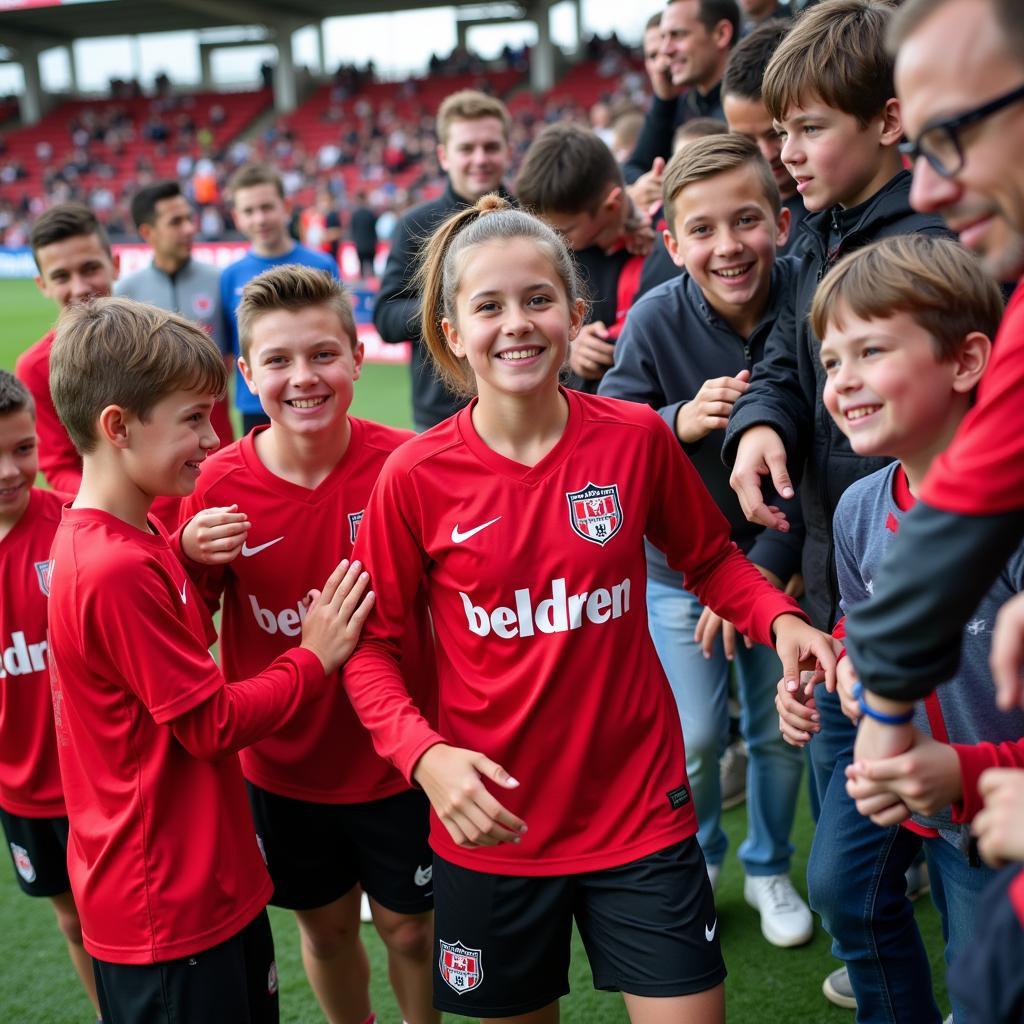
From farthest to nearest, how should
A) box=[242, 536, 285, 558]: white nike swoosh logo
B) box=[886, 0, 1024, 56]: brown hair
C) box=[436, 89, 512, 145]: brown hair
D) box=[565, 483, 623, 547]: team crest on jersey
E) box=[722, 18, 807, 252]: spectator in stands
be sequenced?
box=[436, 89, 512, 145]: brown hair → box=[722, 18, 807, 252]: spectator in stands → box=[242, 536, 285, 558]: white nike swoosh logo → box=[565, 483, 623, 547]: team crest on jersey → box=[886, 0, 1024, 56]: brown hair

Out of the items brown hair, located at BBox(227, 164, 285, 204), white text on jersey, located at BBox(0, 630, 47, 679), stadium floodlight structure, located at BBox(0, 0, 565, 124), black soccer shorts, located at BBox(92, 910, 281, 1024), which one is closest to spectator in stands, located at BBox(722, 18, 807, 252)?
white text on jersey, located at BBox(0, 630, 47, 679)

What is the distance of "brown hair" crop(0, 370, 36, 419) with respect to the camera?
292cm

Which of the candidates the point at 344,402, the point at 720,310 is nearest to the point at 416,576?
the point at 344,402

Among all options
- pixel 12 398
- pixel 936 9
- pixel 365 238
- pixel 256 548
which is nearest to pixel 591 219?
pixel 256 548

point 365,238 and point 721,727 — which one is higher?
point 365,238

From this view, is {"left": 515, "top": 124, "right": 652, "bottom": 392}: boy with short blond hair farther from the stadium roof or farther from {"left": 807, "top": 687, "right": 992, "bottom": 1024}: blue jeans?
the stadium roof

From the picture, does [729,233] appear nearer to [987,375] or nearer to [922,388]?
[922,388]

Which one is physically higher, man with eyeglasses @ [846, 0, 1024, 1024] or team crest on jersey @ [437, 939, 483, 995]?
man with eyeglasses @ [846, 0, 1024, 1024]

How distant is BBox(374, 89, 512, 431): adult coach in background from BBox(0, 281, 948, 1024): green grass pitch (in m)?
2.36

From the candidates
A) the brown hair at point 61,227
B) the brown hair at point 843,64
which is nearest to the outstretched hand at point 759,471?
the brown hair at point 843,64

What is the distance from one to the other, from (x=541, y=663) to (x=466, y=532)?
1.02 ft

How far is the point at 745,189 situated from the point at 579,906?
1.88 m

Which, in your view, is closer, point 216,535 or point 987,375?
point 987,375

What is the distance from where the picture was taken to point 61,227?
4340 millimetres
